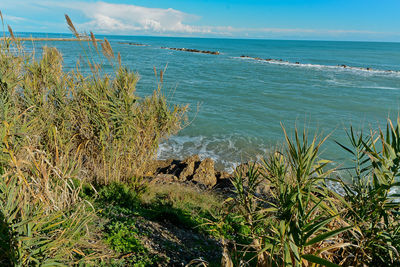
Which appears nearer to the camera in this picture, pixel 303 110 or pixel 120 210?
pixel 120 210

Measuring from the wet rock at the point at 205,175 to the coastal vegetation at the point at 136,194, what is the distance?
90 mm

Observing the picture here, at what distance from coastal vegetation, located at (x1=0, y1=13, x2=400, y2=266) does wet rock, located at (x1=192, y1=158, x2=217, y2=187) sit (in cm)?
9

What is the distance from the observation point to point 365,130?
571 inches

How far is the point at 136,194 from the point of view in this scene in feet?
21.1

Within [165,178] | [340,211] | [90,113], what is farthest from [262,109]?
[340,211]

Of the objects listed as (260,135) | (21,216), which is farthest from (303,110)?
(21,216)

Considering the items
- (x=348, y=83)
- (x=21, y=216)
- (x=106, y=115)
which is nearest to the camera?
(x=21, y=216)

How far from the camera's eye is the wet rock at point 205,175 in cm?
928

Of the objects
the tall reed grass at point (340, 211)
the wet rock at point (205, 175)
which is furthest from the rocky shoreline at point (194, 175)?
the tall reed grass at point (340, 211)

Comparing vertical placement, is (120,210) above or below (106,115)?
below

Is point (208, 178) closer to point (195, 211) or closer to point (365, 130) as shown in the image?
point (195, 211)

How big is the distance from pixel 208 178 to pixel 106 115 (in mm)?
4528

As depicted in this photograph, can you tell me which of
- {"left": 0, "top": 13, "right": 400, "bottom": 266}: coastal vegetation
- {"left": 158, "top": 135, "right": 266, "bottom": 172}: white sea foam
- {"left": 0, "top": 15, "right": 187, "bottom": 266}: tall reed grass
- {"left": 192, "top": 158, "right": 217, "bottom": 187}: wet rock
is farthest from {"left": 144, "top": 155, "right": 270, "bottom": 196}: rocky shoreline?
{"left": 0, "top": 15, "right": 187, "bottom": 266}: tall reed grass

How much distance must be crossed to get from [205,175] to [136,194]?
11.5ft
